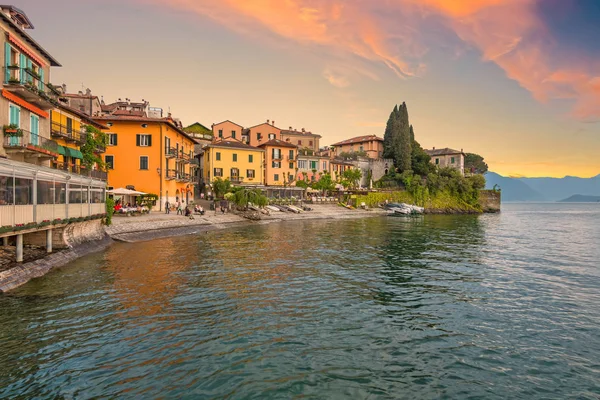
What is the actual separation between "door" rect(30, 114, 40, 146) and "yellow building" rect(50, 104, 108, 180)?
234 centimetres

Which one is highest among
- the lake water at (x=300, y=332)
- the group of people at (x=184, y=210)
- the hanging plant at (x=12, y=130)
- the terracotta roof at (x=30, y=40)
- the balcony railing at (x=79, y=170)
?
the terracotta roof at (x=30, y=40)

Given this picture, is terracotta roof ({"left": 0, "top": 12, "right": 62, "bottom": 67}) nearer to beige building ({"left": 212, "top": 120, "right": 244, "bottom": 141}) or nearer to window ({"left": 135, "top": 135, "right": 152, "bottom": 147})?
window ({"left": 135, "top": 135, "right": 152, "bottom": 147})

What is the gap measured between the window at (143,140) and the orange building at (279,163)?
29.5m

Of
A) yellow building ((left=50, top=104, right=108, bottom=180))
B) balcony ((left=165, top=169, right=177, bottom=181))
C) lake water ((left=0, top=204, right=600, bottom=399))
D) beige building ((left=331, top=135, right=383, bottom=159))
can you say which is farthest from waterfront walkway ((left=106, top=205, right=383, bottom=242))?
beige building ((left=331, top=135, right=383, bottom=159))

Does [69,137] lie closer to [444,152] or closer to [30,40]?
[30,40]

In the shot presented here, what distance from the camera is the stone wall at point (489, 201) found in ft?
307

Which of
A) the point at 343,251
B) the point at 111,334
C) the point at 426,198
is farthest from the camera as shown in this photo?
the point at 426,198

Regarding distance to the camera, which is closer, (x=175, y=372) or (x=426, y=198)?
(x=175, y=372)

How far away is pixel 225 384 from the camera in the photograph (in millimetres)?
7738

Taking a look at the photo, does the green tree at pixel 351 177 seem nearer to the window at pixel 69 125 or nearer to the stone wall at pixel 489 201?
the stone wall at pixel 489 201

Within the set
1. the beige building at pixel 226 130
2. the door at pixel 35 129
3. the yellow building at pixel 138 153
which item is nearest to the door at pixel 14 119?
the door at pixel 35 129

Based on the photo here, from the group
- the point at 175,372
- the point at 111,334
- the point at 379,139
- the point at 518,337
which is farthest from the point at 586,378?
the point at 379,139

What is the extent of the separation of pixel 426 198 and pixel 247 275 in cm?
7665

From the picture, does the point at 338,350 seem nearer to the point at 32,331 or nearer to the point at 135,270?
the point at 32,331
